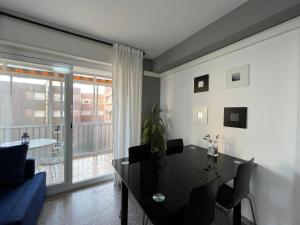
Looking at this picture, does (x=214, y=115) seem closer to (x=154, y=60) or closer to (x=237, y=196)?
(x=237, y=196)

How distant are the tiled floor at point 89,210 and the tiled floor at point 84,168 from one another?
326mm

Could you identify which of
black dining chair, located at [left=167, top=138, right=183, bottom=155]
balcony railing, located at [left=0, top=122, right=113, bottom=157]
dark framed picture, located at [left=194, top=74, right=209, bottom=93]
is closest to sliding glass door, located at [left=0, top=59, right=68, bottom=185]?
balcony railing, located at [left=0, top=122, right=113, bottom=157]

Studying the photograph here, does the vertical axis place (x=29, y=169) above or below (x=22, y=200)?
above

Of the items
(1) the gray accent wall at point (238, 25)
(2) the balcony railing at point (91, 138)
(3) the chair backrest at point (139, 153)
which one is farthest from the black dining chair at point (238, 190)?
(2) the balcony railing at point (91, 138)

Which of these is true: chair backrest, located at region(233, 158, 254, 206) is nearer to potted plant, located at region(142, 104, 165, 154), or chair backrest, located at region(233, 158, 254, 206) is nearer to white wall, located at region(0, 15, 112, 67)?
potted plant, located at region(142, 104, 165, 154)

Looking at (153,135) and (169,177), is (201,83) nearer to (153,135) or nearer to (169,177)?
(153,135)

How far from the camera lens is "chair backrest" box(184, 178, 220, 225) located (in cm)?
92

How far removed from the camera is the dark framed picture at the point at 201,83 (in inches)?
97.1

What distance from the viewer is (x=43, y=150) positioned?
246 centimetres

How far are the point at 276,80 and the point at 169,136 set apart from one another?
217 centimetres

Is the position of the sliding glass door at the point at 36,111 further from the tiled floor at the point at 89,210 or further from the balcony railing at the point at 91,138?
the balcony railing at the point at 91,138

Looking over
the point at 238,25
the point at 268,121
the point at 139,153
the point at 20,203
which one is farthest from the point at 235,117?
the point at 20,203

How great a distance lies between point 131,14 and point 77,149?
11.2 feet

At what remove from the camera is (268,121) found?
1.71m
